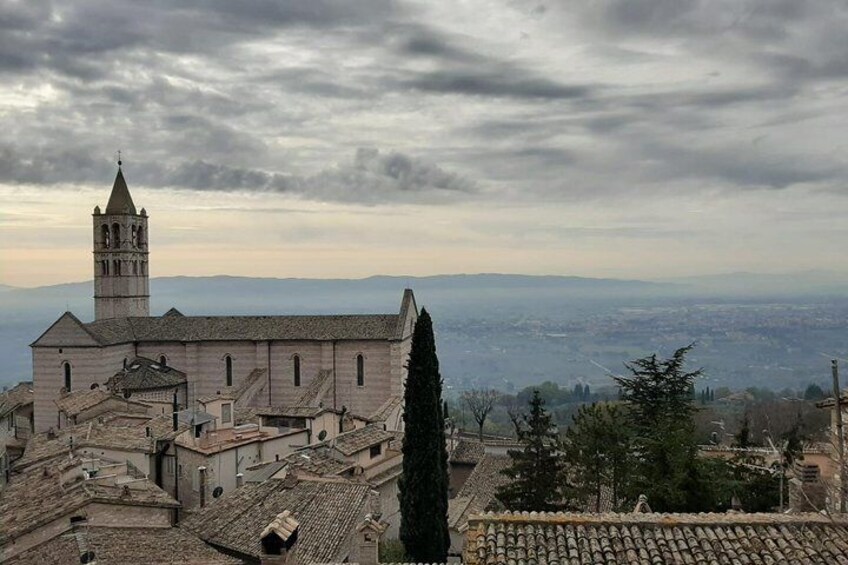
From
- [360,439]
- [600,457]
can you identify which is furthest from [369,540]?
[360,439]

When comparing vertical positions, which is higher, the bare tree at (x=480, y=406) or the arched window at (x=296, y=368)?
the arched window at (x=296, y=368)

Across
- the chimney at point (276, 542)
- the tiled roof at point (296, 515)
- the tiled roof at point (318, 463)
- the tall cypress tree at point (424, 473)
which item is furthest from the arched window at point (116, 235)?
the chimney at point (276, 542)

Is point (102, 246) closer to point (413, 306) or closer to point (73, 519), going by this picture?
point (413, 306)

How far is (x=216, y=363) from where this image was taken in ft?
143

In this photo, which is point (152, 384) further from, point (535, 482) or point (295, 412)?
point (535, 482)

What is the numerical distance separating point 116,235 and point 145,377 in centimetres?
1659

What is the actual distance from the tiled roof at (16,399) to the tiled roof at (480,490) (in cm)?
2806

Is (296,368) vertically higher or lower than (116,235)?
lower

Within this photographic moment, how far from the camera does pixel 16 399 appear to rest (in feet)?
156

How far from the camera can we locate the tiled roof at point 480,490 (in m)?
25.8

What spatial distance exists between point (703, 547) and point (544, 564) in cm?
203

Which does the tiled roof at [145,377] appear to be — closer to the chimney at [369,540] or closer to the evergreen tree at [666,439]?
the evergreen tree at [666,439]

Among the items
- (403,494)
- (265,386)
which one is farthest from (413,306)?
(403,494)

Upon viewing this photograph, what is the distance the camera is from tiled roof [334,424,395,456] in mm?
26297
